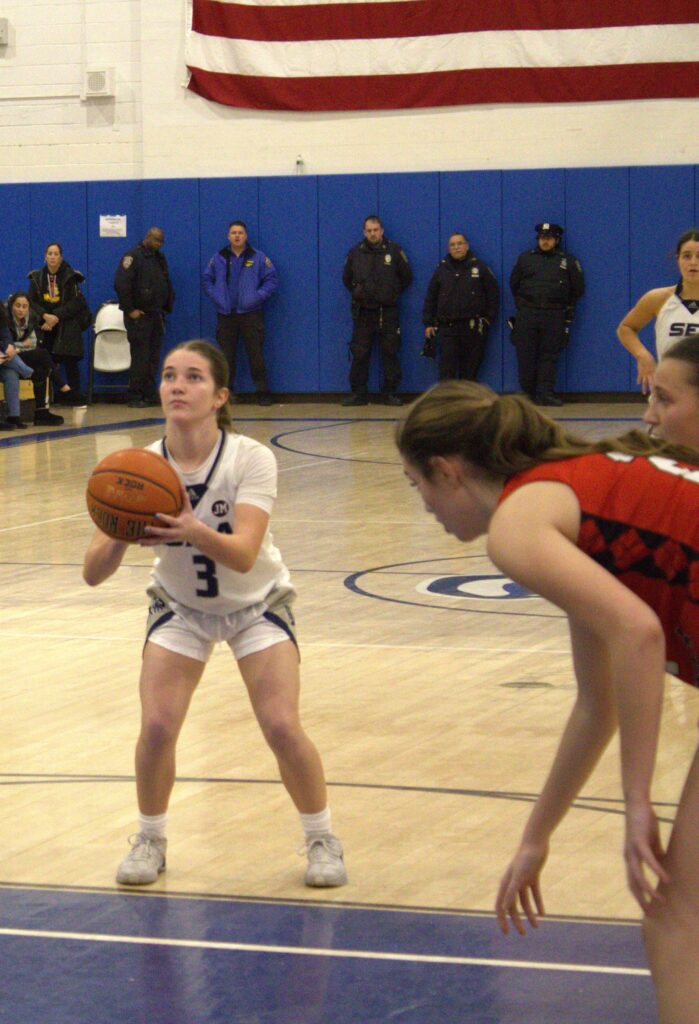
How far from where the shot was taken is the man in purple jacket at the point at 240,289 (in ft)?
61.9

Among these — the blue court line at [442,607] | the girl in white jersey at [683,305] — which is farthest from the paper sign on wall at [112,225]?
the girl in white jersey at [683,305]

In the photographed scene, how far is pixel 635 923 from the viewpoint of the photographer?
3863mm

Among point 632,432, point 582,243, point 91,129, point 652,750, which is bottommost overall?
point 652,750

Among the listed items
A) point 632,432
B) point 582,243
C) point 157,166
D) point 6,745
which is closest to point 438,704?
point 6,745

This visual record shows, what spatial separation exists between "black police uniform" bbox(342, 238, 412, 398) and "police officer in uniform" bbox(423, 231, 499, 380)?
44 cm

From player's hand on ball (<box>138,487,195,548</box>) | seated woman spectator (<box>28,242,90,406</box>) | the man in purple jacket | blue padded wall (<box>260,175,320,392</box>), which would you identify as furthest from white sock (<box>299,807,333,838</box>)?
blue padded wall (<box>260,175,320,392</box>)

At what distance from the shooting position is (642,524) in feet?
7.93

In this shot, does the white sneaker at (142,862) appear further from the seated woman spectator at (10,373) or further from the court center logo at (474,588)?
the seated woman spectator at (10,373)

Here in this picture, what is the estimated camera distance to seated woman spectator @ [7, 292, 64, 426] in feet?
56.1

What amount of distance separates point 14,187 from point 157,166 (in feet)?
6.17

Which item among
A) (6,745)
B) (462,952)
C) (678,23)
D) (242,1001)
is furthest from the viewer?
(678,23)

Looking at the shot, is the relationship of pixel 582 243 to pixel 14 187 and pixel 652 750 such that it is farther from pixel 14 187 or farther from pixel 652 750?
pixel 652 750

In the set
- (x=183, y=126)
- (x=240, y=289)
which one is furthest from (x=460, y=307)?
(x=183, y=126)

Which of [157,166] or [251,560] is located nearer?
[251,560]
